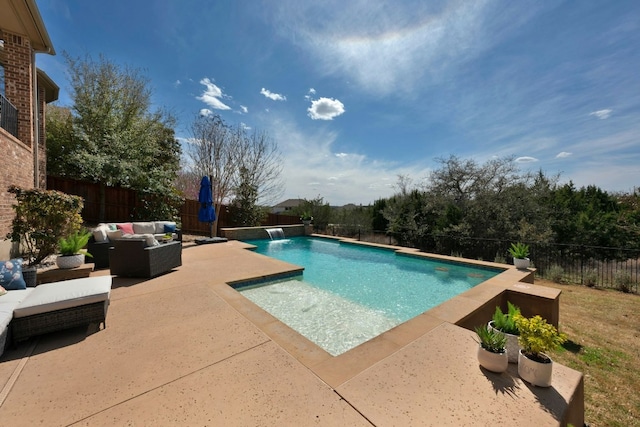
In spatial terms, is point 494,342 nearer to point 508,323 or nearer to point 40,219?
point 508,323

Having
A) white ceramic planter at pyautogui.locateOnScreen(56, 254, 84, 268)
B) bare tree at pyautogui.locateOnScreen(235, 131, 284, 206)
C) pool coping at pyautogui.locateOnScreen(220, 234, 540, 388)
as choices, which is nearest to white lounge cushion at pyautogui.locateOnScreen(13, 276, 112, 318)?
white ceramic planter at pyautogui.locateOnScreen(56, 254, 84, 268)

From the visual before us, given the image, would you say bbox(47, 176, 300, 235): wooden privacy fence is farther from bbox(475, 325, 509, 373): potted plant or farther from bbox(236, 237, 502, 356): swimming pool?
bbox(475, 325, 509, 373): potted plant

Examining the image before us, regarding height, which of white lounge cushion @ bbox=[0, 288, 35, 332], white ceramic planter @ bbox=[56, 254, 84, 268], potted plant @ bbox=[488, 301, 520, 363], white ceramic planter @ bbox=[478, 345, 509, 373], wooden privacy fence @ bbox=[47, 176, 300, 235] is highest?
wooden privacy fence @ bbox=[47, 176, 300, 235]

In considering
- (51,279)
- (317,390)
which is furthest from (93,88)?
(317,390)

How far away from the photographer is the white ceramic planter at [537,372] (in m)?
1.85

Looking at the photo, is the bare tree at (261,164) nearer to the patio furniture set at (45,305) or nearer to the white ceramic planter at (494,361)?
the patio furniture set at (45,305)

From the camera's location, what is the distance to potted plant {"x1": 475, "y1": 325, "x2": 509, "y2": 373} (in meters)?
2.03

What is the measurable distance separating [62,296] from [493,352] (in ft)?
13.5

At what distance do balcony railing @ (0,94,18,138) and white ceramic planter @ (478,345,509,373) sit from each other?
866 cm

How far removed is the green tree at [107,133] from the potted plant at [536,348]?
12310 mm

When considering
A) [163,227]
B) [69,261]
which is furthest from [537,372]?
[163,227]

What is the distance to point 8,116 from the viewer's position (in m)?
5.31

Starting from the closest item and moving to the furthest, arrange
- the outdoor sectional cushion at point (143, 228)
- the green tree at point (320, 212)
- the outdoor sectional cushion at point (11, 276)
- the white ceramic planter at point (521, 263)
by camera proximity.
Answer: the outdoor sectional cushion at point (11, 276) < the white ceramic planter at point (521, 263) < the outdoor sectional cushion at point (143, 228) < the green tree at point (320, 212)

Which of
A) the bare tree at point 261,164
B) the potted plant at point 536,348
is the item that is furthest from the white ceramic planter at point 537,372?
the bare tree at point 261,164
